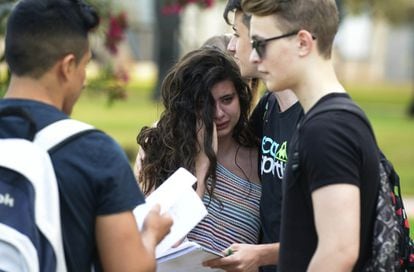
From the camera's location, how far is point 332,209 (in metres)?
3.02

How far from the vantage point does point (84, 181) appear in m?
2.98

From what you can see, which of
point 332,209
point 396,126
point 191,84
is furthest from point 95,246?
point 396,126

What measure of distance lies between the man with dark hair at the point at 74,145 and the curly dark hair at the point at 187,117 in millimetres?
1079

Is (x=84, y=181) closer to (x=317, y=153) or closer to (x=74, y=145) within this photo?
(x=74, y=145)

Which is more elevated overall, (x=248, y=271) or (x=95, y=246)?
(x=95, y=246)

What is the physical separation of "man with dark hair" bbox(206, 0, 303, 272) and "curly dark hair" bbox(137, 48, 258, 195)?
101mm

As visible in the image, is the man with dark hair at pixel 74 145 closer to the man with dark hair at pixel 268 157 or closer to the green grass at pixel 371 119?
the man with dark hair at pixel 268 157

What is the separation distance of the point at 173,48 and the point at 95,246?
25199 mm

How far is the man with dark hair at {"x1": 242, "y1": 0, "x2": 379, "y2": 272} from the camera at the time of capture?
119 inches

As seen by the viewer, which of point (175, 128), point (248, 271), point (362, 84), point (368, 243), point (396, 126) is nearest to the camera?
point (368, 243)

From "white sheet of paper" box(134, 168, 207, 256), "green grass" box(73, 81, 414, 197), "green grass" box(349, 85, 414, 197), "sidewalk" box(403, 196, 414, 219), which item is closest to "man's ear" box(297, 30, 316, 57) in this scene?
"white sheet of paper" box(134, 168, 207, 256)

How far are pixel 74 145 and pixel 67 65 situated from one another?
0.26 meters

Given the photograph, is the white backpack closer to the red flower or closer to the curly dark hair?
the curly dark hair

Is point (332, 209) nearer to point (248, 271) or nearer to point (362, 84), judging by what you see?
point (248, 271)
